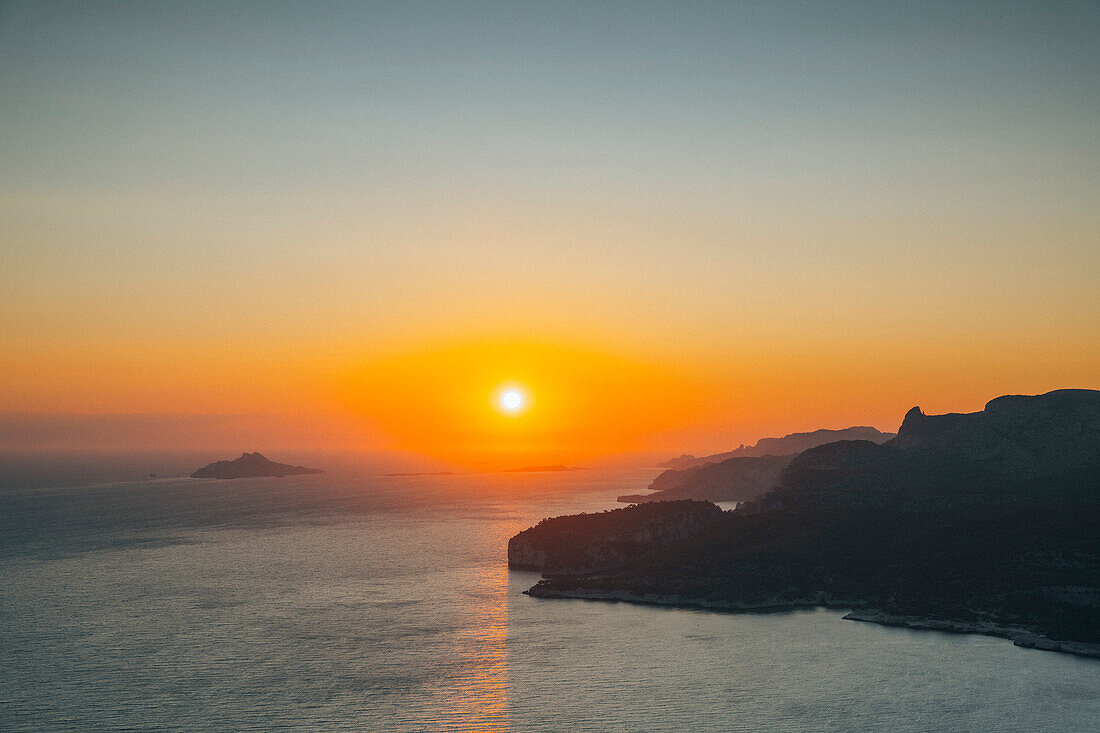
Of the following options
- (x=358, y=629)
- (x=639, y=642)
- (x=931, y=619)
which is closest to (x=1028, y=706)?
(x=931, y=619)

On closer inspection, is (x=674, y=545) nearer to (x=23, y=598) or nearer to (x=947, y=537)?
(x=947, y=537)

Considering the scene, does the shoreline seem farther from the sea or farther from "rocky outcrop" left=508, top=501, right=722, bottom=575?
"rocky outcrop" left=508, top=501, right=722, bottom=575

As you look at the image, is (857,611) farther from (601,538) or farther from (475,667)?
(475,667)

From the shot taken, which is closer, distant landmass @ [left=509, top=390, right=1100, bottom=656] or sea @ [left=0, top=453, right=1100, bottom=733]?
sea @ [left=0, top=453, right=1100, bottom=733]

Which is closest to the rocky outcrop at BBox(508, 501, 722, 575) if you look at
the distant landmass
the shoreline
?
the distant landmass

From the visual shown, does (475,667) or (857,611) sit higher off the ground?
(475,667)

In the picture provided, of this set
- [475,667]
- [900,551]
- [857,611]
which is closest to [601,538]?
[857,611]
